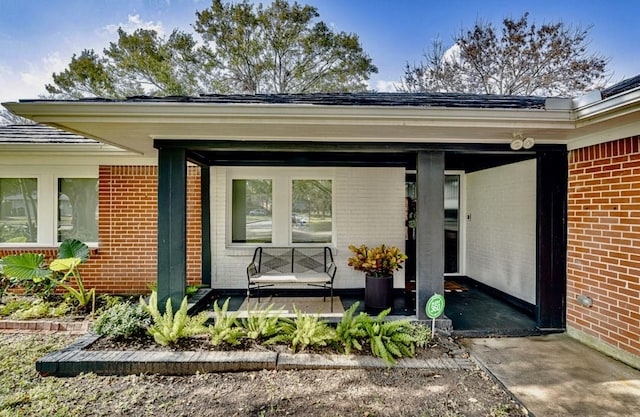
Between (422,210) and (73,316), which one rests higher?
(422,210)

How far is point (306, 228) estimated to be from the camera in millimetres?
6324

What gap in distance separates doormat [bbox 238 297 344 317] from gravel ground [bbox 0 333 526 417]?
1.83 m

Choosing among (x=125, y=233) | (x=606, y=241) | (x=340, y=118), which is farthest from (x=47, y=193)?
(x=606, y=241)

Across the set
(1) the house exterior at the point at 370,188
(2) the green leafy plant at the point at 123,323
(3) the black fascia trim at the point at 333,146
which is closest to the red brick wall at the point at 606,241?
(1) the house exterior at the point at 370,188

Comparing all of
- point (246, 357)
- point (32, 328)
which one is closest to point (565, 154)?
point (246, 357)

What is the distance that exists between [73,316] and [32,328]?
46 cm

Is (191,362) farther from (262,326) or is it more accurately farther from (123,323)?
(123,323)

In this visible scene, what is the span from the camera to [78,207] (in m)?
6.01

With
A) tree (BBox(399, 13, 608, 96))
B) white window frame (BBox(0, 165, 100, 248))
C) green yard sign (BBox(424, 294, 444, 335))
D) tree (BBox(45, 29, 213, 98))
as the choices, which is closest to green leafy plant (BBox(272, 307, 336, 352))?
green yard sign (BBox(424, 294, 444, 335))

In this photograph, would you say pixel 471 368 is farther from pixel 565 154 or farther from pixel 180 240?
pixel 180 240

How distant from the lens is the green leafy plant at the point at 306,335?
11.8 ft

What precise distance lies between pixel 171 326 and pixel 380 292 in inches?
119

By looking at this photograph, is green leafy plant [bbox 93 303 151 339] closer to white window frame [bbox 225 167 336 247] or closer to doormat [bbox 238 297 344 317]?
doormat [bbox 238 297 344 317]

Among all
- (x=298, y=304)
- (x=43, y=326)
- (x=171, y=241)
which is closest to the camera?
(x=171, y=241)
